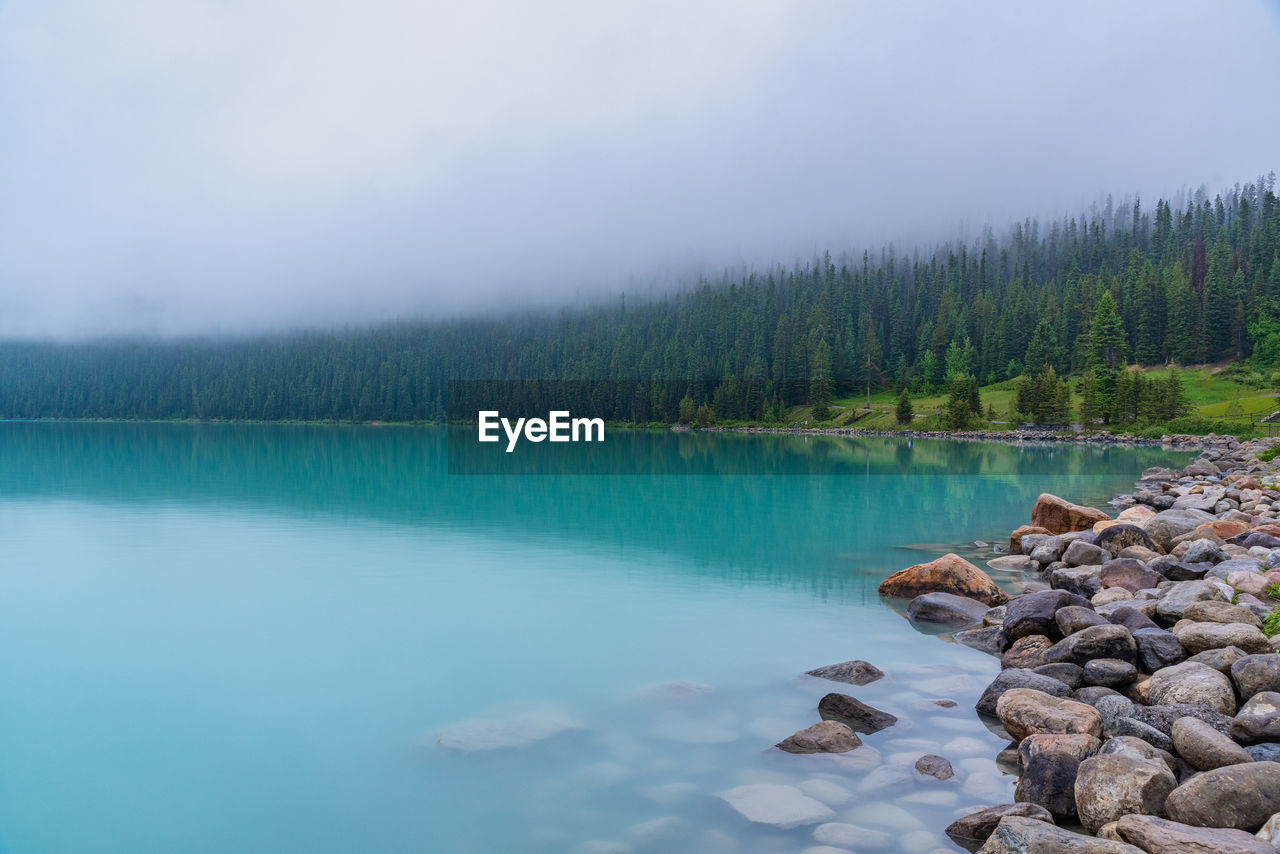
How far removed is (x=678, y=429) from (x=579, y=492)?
4179 inches

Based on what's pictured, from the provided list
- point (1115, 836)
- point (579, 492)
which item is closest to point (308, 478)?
point (579, 492)

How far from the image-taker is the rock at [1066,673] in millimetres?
10281

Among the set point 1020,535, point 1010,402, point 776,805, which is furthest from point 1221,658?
point 1010,402

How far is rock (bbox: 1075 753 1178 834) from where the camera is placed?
7.00 m

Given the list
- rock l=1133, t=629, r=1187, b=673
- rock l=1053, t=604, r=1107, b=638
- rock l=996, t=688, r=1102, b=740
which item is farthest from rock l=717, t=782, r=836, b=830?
rock l=1053, t=604, r=1107, b=638

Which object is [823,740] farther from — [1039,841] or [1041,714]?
[1039,841]

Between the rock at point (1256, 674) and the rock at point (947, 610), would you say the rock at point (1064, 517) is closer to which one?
the rock at point (947, 610)

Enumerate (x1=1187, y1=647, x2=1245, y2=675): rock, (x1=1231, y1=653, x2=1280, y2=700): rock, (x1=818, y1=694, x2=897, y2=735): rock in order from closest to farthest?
(x1=1231, y1=653, x2=1280, y2=700): rock → (x1=1187, y1=647, x2=1245, y2=675): rock → (x1=818, y1=694, x2=897, y2=735): rock

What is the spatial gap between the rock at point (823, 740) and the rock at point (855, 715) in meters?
0.40

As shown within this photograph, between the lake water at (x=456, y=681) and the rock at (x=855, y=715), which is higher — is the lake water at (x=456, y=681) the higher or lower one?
the lower one

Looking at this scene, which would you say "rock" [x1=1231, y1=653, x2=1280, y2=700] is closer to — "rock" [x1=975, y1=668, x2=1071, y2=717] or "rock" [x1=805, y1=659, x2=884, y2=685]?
"rock" [x1=975, y1=668, x2=1071, y2=717]

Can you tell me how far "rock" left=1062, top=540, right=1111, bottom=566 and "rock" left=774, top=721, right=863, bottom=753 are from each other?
37.0 ft

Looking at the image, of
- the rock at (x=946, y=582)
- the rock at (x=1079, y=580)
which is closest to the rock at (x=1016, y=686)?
the rock at (x=1079, y=580)

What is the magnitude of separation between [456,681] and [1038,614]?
28.6 feet
